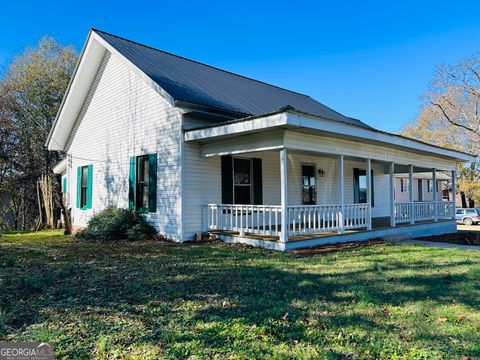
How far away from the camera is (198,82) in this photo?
11.9m

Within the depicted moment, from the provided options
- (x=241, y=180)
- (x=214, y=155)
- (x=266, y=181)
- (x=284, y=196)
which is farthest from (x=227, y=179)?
(x=284, y=196)

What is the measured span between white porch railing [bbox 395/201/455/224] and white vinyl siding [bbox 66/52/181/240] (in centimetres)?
826

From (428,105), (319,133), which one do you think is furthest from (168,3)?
(428,105)

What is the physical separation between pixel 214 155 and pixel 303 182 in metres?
4.95

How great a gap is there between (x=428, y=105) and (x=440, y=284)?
30.5 meters

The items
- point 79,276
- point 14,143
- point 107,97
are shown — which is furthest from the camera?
point 14,143

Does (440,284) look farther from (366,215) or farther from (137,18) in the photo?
(137,18)

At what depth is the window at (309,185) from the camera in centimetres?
1334

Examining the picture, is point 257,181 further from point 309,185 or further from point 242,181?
point 309,185

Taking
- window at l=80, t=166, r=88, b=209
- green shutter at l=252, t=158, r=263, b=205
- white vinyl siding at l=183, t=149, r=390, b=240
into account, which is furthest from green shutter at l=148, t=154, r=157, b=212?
window at l=80, t=166, r=88, b=209

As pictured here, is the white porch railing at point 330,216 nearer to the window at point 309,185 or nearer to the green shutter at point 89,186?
the window at point 309,185

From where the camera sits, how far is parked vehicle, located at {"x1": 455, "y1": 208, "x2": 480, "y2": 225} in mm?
26812

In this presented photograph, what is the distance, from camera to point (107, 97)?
1286 centimetres

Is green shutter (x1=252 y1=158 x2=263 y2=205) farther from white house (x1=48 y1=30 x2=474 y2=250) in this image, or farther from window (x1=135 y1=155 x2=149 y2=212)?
window (x1=135 y1=155 x2=149 y2=212)
